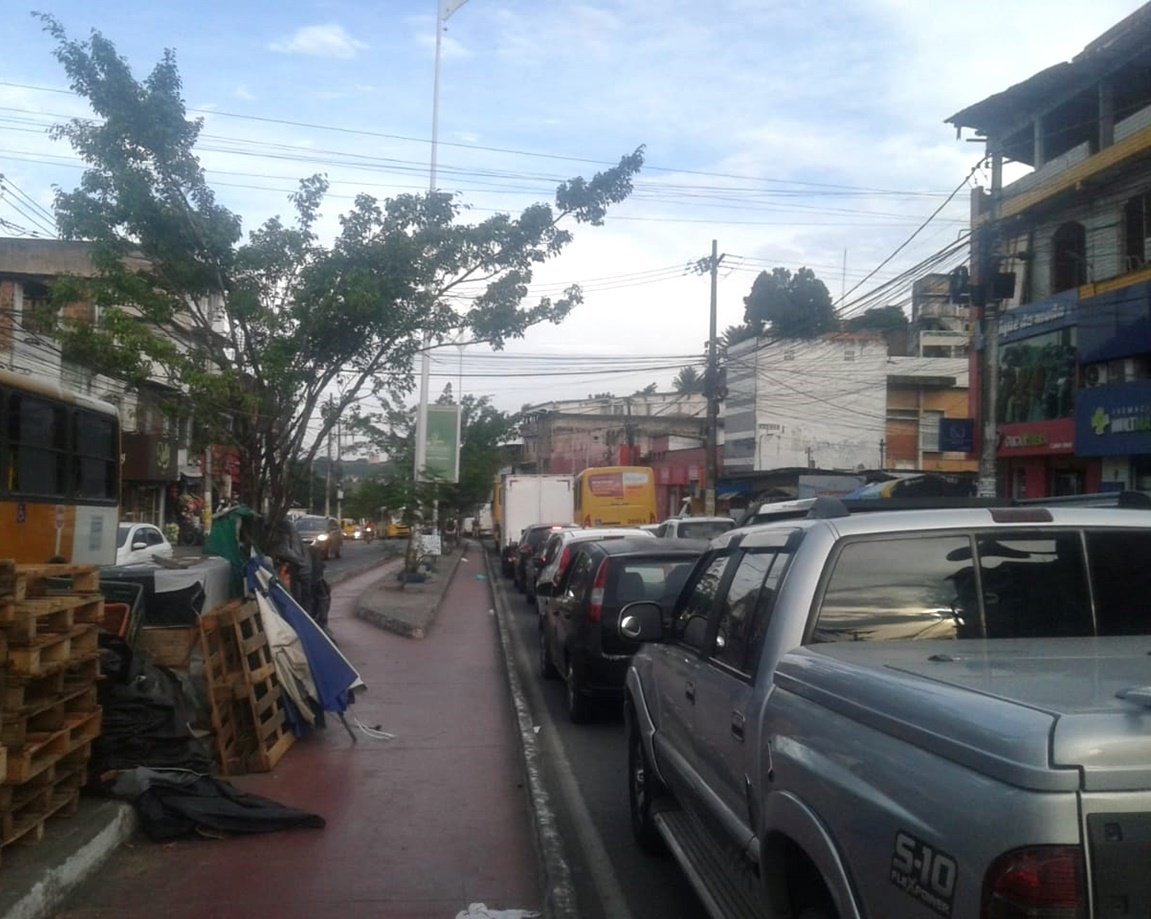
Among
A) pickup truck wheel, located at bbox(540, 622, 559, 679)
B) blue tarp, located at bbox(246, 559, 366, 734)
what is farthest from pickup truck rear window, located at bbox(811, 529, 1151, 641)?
pickup truck wheel, located at bbox(540, 622, 559, 679)

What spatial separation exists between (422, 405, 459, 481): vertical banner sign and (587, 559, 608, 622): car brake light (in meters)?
21.0

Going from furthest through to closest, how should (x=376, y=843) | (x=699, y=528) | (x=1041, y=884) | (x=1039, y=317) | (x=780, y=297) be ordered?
(x=780, y=297)
(x=1039, y=317)
(x=699, y=528)
(x=376, y=843)
(x=1041, y=884)

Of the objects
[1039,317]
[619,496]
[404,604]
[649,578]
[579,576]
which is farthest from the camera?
[619,496]

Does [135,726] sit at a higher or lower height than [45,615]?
lower

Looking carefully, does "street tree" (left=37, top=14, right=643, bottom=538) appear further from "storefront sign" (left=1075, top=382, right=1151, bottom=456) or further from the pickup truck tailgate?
"storefront sign" (left=1075, top=382, right=1151, bottom=456)

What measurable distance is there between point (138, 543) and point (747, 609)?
19932 millimetres

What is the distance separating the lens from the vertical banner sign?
33.0 m

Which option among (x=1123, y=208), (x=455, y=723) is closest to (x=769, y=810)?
(x=455, y=723)

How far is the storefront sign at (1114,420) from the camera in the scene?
76.2ft

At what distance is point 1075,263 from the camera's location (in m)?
27.1

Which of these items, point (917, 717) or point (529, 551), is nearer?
point (917, 717)

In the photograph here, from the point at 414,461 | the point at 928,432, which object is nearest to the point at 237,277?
the point at 414,461

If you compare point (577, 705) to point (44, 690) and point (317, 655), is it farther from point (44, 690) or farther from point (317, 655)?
point (44, 690)

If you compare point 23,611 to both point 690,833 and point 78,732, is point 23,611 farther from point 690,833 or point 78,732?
point 690,833
